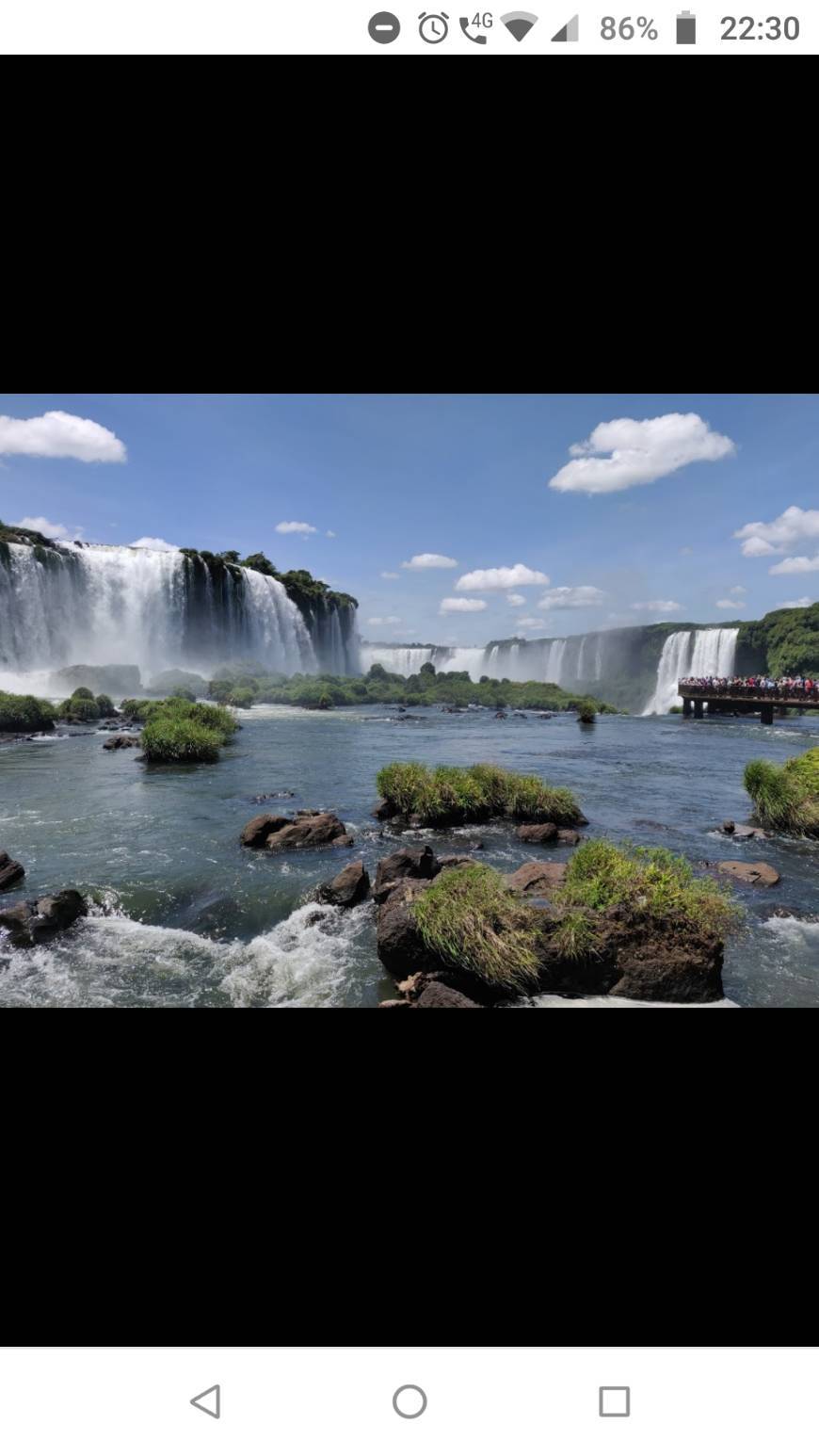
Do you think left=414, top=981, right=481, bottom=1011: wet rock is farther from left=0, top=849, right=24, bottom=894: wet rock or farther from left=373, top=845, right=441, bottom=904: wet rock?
left=0, top=849, right=24, bottom=894: wet rock

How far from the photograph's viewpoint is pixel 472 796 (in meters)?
10.0

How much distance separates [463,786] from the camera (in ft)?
33.0

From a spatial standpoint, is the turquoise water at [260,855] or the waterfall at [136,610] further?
the waterfall at [136,610]

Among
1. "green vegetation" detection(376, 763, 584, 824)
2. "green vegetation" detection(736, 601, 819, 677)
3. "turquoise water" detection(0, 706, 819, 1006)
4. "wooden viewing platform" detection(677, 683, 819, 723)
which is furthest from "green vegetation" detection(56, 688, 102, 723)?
"green vegetation" detection(736, 601, 819, 677)

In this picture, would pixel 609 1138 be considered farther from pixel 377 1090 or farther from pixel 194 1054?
pixel 194 1054

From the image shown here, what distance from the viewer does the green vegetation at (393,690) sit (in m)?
29.8

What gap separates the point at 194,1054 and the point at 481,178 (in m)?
3.24

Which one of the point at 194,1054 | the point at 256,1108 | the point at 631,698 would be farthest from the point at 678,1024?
the point at 631,698

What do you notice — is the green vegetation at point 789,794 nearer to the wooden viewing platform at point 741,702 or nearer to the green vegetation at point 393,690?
the wooden viewing platform at point 741,702

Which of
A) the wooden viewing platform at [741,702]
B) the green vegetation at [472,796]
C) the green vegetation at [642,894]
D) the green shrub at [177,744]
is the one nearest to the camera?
the green vegetation at [642,894]

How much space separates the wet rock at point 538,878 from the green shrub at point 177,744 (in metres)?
10.5

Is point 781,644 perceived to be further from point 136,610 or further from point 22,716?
point 22,716

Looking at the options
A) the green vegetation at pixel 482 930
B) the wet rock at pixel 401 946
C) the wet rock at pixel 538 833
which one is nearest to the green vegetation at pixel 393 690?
the wet rock at pixel 538 833
